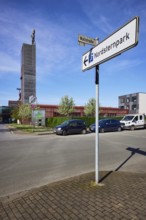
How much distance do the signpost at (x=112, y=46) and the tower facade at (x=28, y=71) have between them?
74.5m

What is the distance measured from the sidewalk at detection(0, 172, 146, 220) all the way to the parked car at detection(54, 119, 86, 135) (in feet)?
50.7

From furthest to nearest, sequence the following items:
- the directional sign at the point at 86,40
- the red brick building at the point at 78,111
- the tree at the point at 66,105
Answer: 1. the red brick building at the point at 78,111
2. the tree at the point at 66,105
3. the directional sign at the point at 86,40

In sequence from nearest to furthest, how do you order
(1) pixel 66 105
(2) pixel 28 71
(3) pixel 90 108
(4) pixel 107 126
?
(4) pixel 107 126, (1) pixel 66 105, (3) pixel 90 108, (2) pixel 28 71

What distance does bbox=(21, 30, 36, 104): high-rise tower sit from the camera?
258ft

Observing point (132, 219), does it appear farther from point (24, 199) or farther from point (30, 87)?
point (30, 87)

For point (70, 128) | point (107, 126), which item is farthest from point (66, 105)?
point (70, 128)

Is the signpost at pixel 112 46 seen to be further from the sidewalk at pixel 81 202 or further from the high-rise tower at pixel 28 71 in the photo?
the high-rise tower at pixel 28 71

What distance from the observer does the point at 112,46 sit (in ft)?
14.7

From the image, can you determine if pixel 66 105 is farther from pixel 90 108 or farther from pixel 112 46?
pixel 112 46

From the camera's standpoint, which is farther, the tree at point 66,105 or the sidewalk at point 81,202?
the tree at point 66,105

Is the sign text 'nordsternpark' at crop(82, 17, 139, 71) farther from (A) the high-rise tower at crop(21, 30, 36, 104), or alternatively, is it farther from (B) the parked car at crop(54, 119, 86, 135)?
(A) the high-rise tower at crop(21, 30, 36, 104)

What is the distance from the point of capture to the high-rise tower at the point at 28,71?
258 feet

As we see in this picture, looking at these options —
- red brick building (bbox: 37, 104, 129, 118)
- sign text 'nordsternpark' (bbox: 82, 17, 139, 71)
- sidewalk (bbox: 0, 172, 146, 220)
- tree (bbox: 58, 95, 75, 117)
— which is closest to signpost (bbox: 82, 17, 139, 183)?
sign text 'nordsternpark' (bbox: 82, 17, 139, 71)

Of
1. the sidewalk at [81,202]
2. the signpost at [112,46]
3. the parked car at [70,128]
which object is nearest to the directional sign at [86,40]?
the signpost at [112,46]
